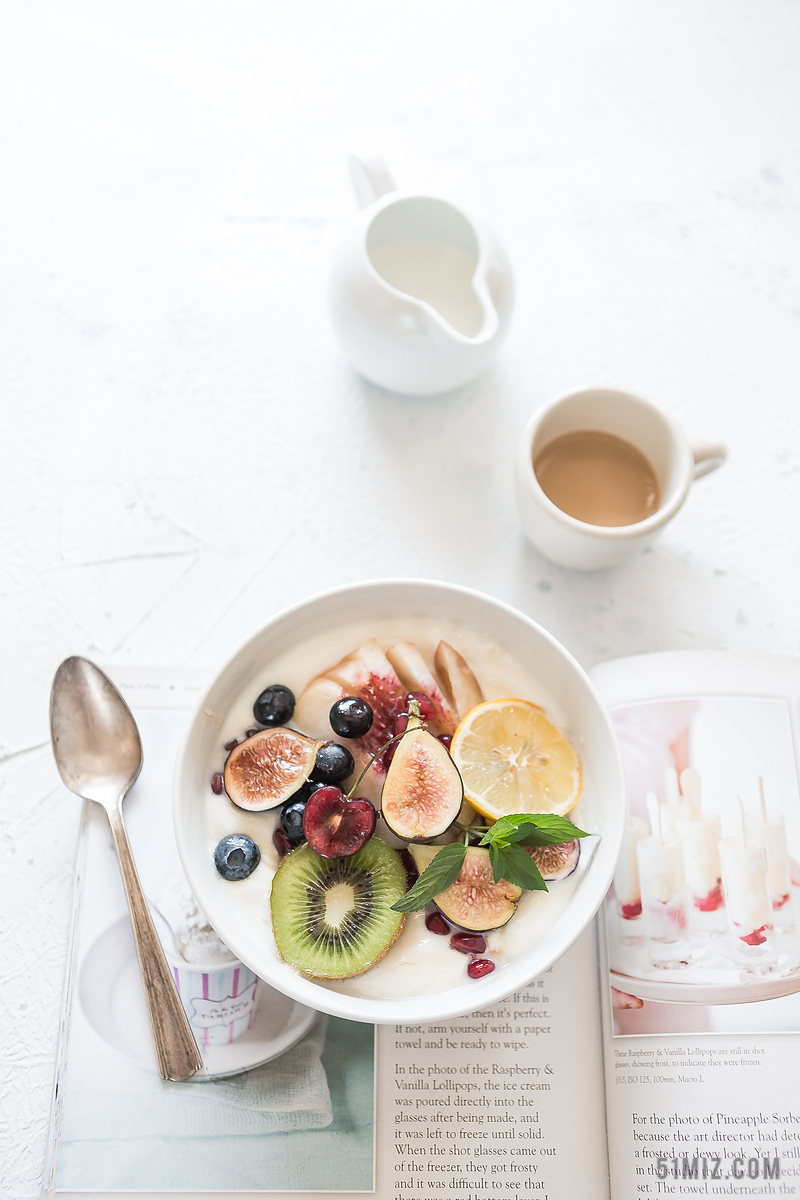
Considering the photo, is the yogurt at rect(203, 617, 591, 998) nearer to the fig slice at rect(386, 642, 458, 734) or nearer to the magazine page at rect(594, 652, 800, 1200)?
the fig slice at rect(386, 642, 458, 734)

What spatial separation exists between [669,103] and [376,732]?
1.15 meters

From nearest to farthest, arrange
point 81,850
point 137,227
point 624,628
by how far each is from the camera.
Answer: point 81,850 → point 624,628 → point 137,227

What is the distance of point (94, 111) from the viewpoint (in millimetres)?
1282

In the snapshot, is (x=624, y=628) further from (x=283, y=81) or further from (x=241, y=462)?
(x=283, y=81)

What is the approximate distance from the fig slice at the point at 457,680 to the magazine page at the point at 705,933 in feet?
0.68

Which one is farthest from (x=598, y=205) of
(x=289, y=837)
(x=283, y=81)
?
(x=289, y=837)

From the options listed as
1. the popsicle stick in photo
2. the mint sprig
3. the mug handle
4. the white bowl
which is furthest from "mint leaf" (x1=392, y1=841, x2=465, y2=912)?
the mug handle

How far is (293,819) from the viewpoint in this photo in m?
0.86

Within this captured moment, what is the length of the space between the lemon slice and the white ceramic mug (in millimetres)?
232

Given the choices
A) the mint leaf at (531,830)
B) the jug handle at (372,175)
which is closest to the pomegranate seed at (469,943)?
the mint leaf at (531,830)

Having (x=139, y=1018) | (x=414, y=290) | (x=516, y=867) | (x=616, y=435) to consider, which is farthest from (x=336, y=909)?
(x=414, y=290)

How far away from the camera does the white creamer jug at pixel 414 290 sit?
1013 millimetres

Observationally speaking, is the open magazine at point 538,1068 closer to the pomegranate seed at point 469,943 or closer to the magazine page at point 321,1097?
the magazine page at point 321,1097

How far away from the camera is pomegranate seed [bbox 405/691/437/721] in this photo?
0.92m
